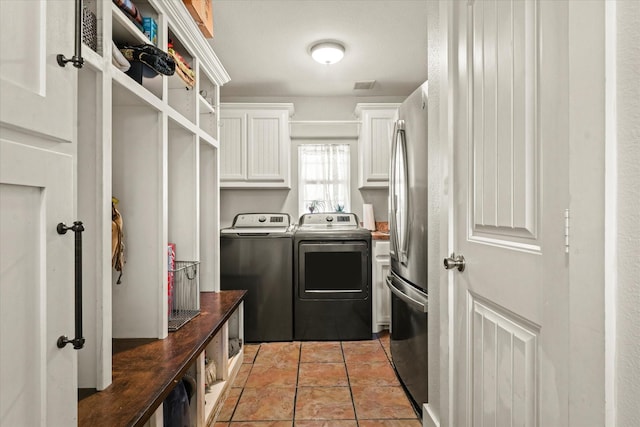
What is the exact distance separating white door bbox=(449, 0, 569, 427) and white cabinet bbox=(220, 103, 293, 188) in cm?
261

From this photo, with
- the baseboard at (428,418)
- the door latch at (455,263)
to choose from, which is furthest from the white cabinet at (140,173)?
the baseboard at (428,418)

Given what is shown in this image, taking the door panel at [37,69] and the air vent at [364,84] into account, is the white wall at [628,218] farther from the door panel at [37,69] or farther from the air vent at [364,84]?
the air vent at [364,84]

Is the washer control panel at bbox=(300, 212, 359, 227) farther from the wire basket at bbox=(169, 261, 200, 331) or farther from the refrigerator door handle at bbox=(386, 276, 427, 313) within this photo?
the wire basket at bbox=(169, 261, 200, 331)

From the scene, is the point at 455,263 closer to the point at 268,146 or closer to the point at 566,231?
the point at 566,231

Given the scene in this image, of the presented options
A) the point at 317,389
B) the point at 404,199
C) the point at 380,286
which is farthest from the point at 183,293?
the point at 380,286

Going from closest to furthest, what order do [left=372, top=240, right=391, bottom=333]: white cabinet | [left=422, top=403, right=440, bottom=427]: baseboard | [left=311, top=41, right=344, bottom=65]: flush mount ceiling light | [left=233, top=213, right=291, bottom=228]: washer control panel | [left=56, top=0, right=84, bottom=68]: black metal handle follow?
1. [left=56, top=0, right=84, bottom=68]: black metal handle
2. [left=422, top=403, right=440, bottom=427]: baseboard
3. [left=311, top=41, right=344, bottom=65]: flush mount ceiling light
4. [left=372, top=240, right=391, bottom=333]: white cabinet
5. [left=233, top=213, right=291, bottom=228]: washer control panel

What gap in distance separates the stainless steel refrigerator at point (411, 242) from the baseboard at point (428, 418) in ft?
0.29

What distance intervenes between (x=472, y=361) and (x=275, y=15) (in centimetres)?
245

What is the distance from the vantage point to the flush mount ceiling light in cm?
301

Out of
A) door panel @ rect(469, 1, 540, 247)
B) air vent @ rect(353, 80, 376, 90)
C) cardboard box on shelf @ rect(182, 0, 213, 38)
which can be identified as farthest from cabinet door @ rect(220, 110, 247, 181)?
door panel @ rect(469, 1, 540, 247)

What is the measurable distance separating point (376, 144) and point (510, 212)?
9.63ft

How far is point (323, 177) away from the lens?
429cm

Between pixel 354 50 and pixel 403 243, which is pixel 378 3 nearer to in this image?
pixel 354 50

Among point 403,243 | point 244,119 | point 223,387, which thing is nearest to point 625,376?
point 403,243
